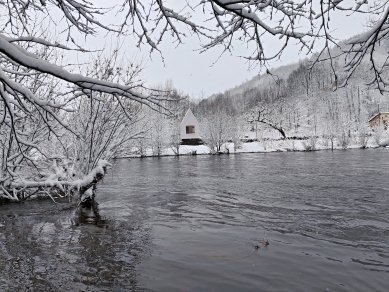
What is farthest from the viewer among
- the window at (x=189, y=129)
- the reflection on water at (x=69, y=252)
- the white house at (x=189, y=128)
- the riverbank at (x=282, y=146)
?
the window at (x=189, y=129)

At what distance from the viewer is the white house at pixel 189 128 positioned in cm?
5325

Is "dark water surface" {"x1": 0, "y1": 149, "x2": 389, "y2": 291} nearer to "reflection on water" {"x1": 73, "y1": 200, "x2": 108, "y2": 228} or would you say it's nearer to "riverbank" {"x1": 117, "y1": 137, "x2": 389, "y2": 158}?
"reflection on water" {"x1": 73, "y1": 200, "x2": 108, "y2": 228}

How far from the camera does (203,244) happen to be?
5.81 metres

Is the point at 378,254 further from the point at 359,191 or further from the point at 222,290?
the point at 359,191

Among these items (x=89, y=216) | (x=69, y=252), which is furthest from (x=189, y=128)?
(x=69, y=252)

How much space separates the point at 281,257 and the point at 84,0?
4.88 metres

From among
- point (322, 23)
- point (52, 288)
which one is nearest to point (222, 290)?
point (52, 288)

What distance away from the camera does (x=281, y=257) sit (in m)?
5.11

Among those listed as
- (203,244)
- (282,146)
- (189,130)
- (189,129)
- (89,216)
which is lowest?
(203,244)

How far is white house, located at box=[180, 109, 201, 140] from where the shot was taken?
175 feet

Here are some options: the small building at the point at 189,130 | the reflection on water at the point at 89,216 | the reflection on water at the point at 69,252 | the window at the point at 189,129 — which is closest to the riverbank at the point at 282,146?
the small building at the point at 189,130

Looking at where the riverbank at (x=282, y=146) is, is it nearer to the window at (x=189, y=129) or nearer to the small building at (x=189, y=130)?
the small building at (x=189, y=130)

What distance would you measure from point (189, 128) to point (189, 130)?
0.36 metres

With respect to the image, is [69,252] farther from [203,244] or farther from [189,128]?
[189,128]
